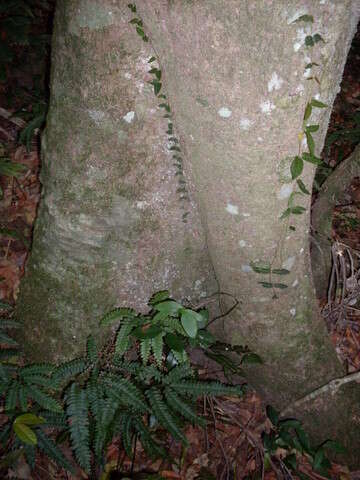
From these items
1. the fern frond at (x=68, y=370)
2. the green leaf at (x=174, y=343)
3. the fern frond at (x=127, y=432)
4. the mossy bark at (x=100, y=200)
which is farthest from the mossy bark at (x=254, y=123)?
the fern frond at (x=68, y=370)

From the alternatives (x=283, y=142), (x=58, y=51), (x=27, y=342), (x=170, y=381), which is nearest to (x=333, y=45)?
(x=283, y=142)

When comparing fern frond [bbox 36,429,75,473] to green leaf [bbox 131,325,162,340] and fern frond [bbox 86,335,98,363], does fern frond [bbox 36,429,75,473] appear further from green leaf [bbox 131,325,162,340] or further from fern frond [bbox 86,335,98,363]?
green leaf [bbox 131,325,162,340]

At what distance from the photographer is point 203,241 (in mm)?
2410

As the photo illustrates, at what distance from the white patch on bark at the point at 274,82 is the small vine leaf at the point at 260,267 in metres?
0.92

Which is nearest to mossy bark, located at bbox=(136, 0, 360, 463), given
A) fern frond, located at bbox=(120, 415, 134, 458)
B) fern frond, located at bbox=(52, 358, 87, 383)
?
fern frond, located at bbox=(120, 415, 134, 458)

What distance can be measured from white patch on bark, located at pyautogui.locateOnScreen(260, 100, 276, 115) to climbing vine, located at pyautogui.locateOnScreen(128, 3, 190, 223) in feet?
1.63

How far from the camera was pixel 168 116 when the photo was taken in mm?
1900

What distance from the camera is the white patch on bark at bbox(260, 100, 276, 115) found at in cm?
157

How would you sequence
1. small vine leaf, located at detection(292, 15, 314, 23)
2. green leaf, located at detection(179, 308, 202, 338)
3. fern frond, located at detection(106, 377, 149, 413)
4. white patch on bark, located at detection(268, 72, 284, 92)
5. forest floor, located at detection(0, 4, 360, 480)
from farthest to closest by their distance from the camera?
forest floor, located at detection(0, 4, 360, 480) < fern frond, located at detection(106, 377, 149, 413) < green leaf, located at detection(179, 308, 202, 338) < white patch on bark, located at detection(268, 72, 284, 92) < small vine leaf, located at detection(292, 15, 314, 23)

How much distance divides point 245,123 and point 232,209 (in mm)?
461

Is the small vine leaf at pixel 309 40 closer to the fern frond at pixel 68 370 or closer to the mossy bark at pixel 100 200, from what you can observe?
the mossy bark at pixel 100 200

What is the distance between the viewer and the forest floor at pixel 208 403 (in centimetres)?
245

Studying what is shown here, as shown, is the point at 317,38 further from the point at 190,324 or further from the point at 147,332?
the point at 147,332

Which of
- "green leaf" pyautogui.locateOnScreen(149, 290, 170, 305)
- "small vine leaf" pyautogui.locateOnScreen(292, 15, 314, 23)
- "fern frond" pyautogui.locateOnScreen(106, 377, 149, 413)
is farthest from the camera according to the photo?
"green leaf" pyautogui.locateOnScreen(149, 290, 170, 305)
